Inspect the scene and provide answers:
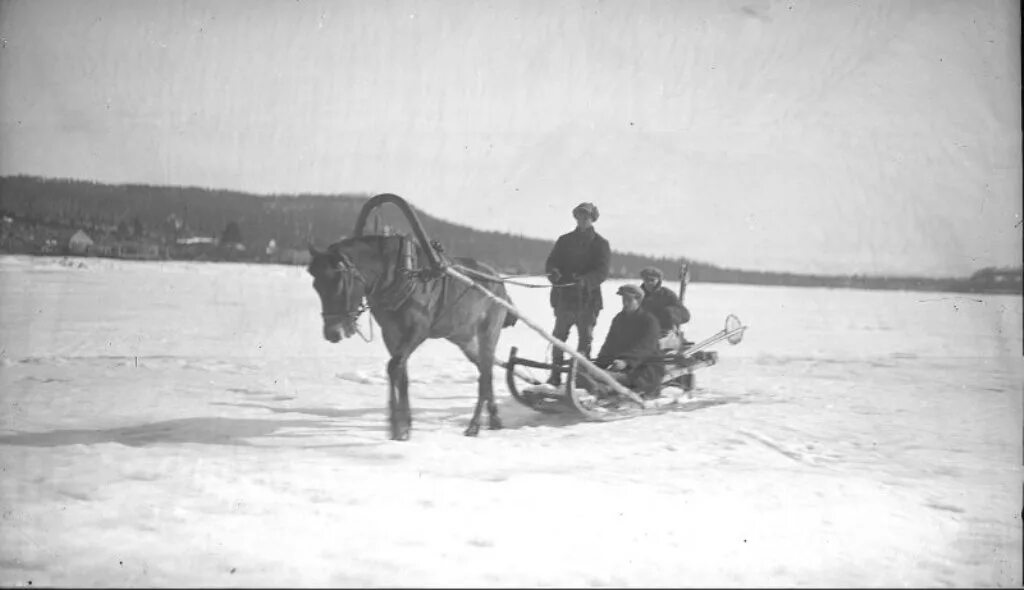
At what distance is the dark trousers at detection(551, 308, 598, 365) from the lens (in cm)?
556

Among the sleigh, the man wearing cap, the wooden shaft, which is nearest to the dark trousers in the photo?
the man wearing cap

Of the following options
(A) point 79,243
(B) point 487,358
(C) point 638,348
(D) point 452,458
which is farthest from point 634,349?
(A) point 79,243

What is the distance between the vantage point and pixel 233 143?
15.4ft

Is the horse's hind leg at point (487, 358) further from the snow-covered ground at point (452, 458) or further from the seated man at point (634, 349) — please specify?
the seated man at point (634, 349)

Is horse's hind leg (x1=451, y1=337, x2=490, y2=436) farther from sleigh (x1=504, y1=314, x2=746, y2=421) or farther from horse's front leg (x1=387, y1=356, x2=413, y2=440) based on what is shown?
horse's front leg (x1=387, y1=356, x2=413, y2=440)

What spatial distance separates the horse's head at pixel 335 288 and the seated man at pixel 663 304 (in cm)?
273

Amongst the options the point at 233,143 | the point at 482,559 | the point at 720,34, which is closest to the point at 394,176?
the point at 233,143

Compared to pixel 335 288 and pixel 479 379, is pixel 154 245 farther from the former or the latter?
pixel 479 379

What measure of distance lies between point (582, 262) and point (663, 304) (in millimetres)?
1060

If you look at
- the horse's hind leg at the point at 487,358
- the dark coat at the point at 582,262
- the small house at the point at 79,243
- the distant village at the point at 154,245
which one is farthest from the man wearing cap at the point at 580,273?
the small house at the point at 79,243

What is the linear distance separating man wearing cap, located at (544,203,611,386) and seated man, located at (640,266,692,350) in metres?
0.65

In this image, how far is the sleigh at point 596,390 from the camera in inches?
205

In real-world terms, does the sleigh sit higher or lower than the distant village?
lower

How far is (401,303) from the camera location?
174 inches
